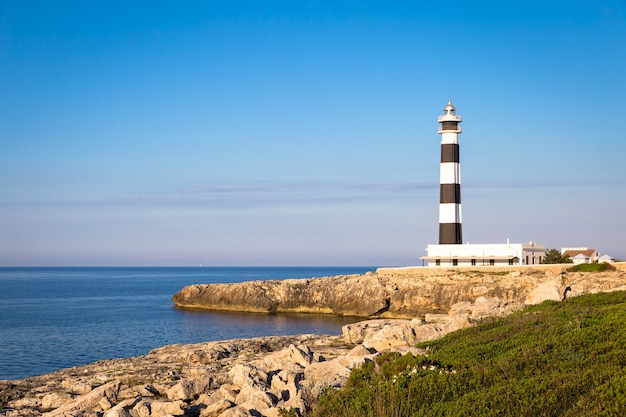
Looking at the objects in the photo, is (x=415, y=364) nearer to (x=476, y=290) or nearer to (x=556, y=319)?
(x=556, y=319)

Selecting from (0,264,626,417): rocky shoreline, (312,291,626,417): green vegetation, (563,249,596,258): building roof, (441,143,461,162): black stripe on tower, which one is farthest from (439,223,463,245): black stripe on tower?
(312,291,626,417): green vegetation

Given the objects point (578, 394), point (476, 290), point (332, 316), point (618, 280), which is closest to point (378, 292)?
point (332, 316)

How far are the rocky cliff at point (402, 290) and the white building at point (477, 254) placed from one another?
6.53 feet

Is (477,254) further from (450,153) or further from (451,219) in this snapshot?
(450,153)

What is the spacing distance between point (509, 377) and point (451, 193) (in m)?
45.7

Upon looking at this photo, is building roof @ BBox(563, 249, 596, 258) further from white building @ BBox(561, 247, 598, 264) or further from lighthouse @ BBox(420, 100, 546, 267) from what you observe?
lighthouse @ BBox(420, 100, 546, 267)

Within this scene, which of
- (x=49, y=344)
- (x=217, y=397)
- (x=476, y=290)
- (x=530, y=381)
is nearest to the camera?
(x=530, y=381)

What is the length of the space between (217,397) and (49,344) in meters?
29.2

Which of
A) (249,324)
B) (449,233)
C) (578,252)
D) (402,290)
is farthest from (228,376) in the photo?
(578,252)

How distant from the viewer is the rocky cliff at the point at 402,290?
5219cm

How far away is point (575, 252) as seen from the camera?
72.0m

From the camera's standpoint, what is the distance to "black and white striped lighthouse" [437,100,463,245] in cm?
5800

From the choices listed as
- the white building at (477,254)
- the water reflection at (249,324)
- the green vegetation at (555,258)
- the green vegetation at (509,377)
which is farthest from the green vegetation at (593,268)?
the green vegetation at (509,377)

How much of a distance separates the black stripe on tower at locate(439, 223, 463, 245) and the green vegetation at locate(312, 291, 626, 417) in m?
39.8
